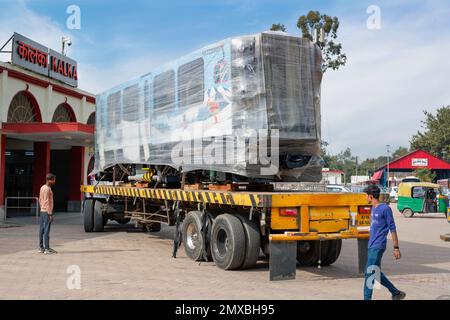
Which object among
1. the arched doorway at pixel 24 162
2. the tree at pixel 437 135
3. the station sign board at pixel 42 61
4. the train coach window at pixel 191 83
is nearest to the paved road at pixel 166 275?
the train coach window at pixel 191 83

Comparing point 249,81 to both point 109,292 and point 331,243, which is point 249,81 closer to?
point 331,243

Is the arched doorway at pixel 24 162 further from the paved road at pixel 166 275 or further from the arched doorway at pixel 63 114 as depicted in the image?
the paved road at pixel 166 275

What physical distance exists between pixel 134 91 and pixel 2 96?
8.44 metres

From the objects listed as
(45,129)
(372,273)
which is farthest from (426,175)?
(372,273)

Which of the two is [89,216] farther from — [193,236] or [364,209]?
[364,209]

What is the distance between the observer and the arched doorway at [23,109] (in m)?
19.7

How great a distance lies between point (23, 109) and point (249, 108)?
579 inches

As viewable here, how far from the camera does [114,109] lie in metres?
14.0

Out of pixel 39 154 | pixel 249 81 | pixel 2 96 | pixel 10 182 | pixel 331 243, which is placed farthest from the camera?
pixel 10 182

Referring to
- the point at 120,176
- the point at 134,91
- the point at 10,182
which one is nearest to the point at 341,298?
the point at 134,91

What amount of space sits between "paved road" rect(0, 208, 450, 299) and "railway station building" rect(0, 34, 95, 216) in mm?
6749

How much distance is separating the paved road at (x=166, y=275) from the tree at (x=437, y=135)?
6542 cm
